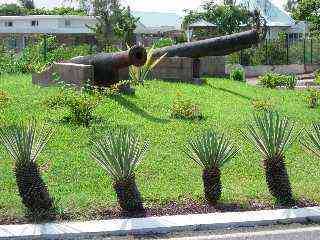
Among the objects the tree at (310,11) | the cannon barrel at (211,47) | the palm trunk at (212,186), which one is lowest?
the palm trunk at (212,186)

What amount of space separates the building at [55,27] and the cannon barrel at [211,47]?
34788 millimetres

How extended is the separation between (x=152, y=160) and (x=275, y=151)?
2.51m

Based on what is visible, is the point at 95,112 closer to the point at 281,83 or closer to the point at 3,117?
the point at 3,117

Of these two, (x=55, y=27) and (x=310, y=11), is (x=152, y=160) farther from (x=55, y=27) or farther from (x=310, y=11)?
(x=55, y=27)

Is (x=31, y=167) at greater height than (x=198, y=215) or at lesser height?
greater

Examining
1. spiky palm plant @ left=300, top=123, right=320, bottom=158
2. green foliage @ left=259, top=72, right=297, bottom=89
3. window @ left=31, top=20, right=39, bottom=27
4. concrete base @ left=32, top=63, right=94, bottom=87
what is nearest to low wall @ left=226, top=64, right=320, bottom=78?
green foliage @ left=259, top=72, right=297, bottom=89

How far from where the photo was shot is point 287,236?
638cm

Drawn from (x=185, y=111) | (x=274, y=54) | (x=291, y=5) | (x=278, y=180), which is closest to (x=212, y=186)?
(x=278, y=180)

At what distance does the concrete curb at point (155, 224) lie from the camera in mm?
6371

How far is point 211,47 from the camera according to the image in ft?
70.9

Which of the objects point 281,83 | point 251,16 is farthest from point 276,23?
point 281,83

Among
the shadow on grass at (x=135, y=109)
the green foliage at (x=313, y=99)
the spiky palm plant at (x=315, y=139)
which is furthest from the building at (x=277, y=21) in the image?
the spiky palm plant at (x=315, y=139)

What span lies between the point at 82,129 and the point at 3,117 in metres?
1.67

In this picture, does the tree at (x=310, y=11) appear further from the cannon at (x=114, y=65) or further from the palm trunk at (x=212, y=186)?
the palm trunk at (x=212, y=186)
